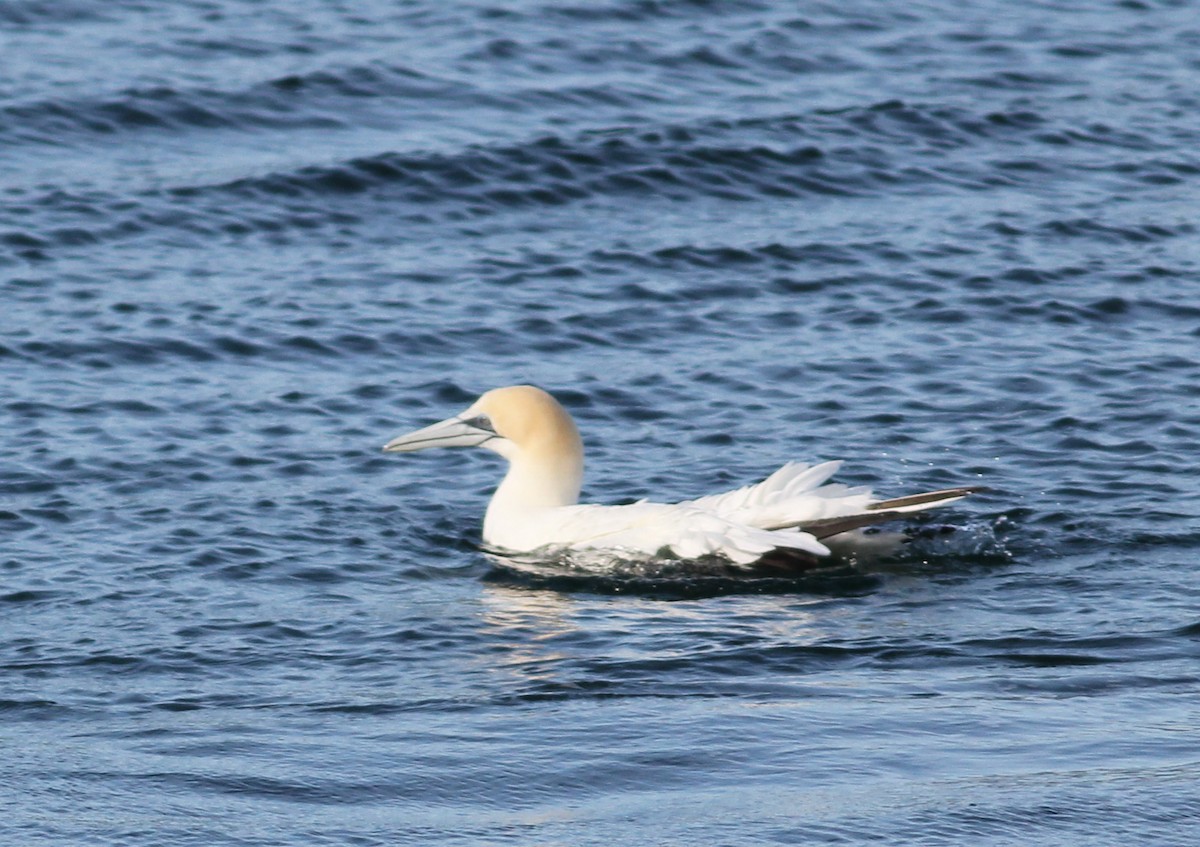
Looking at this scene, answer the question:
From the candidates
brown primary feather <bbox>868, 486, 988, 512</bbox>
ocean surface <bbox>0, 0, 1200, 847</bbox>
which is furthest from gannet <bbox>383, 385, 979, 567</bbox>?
ocean surface <bbox>0, 0, 1200, 847</bbox>

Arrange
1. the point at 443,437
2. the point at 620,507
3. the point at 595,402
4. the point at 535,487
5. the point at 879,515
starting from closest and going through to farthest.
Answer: the point at 879,515
the point at 620,507
the point at 535,487
the point at 443,437
the point at 595,402

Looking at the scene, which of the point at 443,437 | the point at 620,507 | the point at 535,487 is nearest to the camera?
the point at 620,507

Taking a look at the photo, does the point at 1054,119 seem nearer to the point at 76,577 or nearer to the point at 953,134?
the point at 953,134

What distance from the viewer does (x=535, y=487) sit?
1050 centimetres

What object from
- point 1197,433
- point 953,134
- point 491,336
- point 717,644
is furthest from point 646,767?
point 953,134

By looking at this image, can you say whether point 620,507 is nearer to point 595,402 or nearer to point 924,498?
point 924,498

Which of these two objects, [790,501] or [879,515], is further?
[790,501]

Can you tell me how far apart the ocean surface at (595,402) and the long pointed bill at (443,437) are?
34cm

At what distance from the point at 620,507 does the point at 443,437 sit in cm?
125

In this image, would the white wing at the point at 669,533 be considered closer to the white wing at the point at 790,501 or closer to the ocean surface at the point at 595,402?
the white wing at the point at 790,501

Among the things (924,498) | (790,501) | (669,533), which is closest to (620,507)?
(669,533)

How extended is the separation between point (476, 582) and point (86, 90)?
953 cm

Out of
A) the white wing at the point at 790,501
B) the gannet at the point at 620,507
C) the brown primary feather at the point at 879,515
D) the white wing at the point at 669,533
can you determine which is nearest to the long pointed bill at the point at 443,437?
the gannet at the point at 620,507

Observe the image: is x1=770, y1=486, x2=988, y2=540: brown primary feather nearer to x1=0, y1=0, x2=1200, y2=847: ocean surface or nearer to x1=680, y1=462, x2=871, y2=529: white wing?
x1=680, y1=462, x2=871, y2=529: white wing
